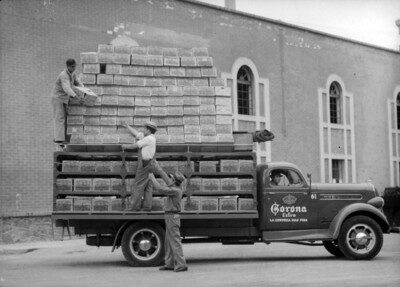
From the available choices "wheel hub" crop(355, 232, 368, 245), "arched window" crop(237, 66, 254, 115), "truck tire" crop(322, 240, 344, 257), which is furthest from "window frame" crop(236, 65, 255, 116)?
"wheel hub" crop(355, 232, 368, 245)

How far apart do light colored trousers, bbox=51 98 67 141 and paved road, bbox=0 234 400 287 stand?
2430mm

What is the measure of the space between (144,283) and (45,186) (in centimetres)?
964

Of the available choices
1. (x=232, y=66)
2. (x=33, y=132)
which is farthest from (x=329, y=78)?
(x=33, y=132)

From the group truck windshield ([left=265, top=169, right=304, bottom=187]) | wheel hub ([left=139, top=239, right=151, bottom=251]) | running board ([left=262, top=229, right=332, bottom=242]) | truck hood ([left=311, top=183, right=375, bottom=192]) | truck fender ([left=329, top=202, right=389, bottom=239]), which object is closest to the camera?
wheel hub ([left=139, top=239, right=151, bottom=251])

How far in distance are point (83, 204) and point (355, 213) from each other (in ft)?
17.2

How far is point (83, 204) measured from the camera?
12195mm

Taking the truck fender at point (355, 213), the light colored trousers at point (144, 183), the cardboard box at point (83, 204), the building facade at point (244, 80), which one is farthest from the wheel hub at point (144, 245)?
the building facade at point (244, 80)

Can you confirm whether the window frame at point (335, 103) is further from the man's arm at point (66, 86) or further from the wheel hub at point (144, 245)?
the man's arm at point (66, 86)

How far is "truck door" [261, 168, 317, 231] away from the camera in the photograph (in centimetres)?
1282

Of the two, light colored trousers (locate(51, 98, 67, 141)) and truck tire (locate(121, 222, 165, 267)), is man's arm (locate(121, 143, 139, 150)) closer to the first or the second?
light colored trousers (locate(51, 98, 67, 141))

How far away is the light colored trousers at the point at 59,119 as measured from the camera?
12406 millimetres

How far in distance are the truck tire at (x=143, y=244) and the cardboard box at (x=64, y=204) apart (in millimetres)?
1113

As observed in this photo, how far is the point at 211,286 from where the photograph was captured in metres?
9.48

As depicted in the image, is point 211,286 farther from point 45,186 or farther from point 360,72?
point 360,72
